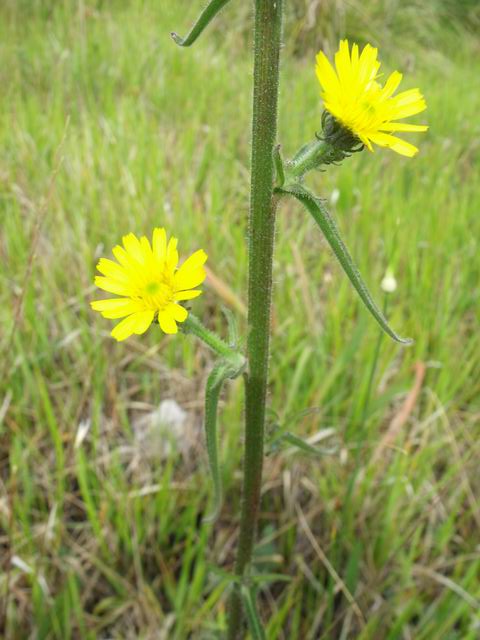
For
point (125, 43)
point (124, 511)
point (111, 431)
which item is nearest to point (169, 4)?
point (125, 43)

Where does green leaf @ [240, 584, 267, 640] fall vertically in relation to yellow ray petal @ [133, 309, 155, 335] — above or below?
below

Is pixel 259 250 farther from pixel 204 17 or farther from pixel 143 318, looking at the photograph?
pixel 204 17

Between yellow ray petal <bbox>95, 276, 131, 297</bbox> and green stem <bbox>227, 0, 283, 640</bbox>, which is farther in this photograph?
yellow ray petal <bbox>95, 276, 131, 297</bbox>

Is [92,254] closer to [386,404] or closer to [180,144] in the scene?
[180,144]

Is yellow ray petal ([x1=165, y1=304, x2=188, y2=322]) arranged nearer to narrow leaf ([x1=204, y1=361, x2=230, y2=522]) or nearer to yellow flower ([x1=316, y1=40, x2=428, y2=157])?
narrow leaf ([x1=204, y1=361, x2=230, y2=522])

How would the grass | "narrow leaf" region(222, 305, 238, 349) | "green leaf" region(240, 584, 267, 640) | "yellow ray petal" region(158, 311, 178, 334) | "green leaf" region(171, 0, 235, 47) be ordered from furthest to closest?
the grass
"green leaf" region(240, 584, 267, 640)
"narrow leaf" region(222, 305, 238, 349)
"yellow ray petal" region(158, 311, 178, 334)
"green leaf" region(171, 0, 235, 47)

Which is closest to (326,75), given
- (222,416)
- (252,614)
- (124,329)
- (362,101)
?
(362,101)

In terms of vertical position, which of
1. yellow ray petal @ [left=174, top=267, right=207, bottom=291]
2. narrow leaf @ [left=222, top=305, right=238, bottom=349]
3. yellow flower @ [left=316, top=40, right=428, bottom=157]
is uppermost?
yellow flower @ [left=316, top=40, right=428, bottom=157]

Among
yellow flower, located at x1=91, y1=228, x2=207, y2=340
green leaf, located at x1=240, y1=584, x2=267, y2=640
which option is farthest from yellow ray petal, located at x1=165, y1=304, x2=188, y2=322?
green leaf, located at x1=240, y1=584, x2=267, y2=640
